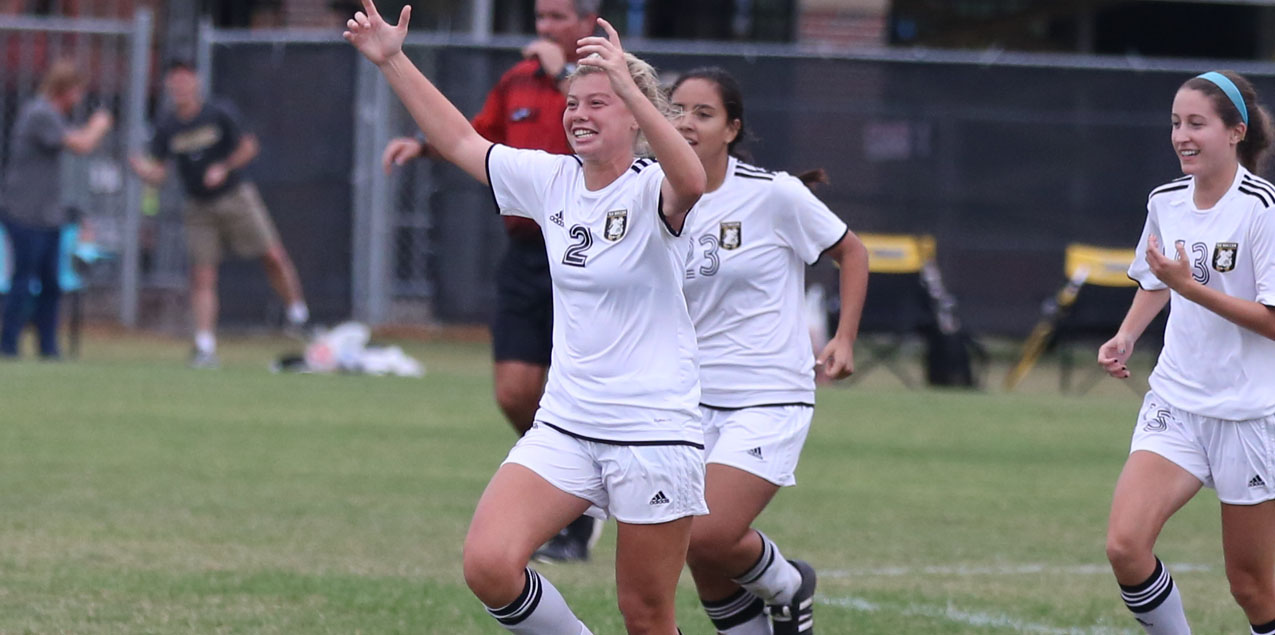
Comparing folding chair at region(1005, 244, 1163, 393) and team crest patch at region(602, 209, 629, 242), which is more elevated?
team crest patch at region(602, 209, 629, 242)

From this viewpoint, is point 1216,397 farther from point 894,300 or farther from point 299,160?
point 299,160

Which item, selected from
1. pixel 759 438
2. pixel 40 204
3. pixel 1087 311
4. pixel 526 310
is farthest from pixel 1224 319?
pixel 40 204

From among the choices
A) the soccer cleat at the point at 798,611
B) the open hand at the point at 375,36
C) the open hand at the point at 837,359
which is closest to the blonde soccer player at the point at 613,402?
the open hand at the point at 375,36

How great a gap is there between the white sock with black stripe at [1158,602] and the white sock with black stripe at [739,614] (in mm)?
1140

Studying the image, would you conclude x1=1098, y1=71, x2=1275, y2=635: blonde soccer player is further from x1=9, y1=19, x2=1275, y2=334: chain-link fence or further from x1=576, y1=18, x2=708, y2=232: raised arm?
x1=9, y1=19, x2=1275, y2=334: chain-link fence

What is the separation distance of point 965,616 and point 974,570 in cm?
104

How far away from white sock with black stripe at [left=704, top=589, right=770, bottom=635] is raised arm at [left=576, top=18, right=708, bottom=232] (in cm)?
163

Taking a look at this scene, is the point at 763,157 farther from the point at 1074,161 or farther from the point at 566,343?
the point at 566,343

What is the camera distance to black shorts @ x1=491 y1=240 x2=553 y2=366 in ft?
24.6

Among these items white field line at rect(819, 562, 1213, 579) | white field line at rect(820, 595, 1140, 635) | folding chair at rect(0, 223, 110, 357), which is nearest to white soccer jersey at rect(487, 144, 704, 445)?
white field line at rect(820, 595, 1140, 635)

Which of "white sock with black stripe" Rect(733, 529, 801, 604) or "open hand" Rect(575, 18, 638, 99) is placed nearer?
"open hand" Rect(575, 18, 638, 99)

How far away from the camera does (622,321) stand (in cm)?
487

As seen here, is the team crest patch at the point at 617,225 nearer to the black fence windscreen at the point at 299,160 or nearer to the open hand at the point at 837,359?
the open hand at the point at 837,359

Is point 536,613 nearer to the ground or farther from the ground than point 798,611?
farther from the ground
